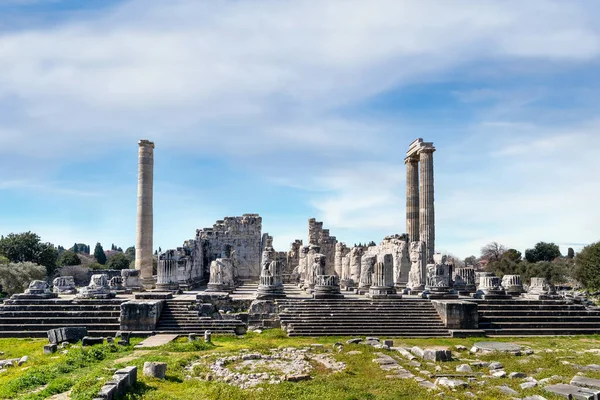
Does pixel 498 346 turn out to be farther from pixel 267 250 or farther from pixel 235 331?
pixel 267 250

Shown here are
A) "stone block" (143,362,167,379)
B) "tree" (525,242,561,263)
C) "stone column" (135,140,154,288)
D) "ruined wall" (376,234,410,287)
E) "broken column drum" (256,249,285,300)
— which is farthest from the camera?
"tree" (525,242,561,263)

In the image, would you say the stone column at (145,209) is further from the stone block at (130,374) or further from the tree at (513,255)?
the tree at (513,255)

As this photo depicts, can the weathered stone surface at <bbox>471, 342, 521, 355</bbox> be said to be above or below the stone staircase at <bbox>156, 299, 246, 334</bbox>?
below

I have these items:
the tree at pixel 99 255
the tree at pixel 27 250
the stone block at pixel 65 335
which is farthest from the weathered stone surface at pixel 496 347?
the tree at pixel 99 255

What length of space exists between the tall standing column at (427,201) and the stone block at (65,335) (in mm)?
22251

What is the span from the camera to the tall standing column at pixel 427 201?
1379 inches

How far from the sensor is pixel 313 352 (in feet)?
56.1

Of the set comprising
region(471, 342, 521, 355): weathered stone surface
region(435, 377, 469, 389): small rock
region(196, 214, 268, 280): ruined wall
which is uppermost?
region(196, 214, 268, 280): ruined wall

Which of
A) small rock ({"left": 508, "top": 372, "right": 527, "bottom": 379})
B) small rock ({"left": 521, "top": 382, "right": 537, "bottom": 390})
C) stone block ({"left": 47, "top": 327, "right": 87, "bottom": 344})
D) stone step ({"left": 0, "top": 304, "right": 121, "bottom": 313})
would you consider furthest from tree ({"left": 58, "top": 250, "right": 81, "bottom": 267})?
small rock ({"left": 521, "top": 382, "right": 537, "bottom": 390})

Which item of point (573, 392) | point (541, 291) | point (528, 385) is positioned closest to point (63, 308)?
point (528, 385)

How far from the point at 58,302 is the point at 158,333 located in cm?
508

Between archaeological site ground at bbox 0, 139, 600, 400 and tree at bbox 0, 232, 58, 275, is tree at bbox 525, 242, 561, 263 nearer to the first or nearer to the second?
archaeological site ground at bbox 0, 139, 600, 400

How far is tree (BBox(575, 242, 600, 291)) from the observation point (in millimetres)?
46594

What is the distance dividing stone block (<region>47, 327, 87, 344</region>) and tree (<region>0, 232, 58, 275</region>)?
44.2m
